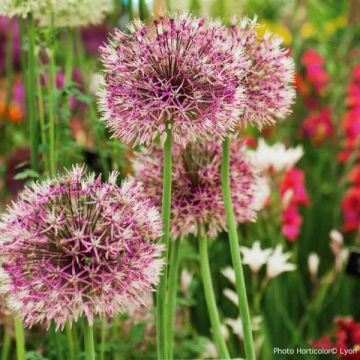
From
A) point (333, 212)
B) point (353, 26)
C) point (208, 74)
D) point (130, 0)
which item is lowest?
point (208, 74)

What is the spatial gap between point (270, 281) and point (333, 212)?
50cm

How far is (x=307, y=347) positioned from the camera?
4.70ft

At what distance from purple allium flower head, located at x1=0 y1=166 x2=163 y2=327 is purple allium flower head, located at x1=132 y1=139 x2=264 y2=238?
17 centimetres

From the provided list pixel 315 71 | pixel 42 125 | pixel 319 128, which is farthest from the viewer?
pixel 315 71

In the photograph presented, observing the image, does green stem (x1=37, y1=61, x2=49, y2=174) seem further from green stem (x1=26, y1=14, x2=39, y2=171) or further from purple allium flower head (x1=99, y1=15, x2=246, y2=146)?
purple allium flower head (x1=99, y1=15, x2=246, y2=146)

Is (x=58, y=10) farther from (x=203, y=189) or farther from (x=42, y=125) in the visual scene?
(x=203, y=189)

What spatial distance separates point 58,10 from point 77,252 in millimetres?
485

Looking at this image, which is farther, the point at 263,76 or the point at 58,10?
the point at 58,10

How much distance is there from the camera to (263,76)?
839 millimetres

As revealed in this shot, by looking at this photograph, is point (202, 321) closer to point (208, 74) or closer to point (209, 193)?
point (209, 193)

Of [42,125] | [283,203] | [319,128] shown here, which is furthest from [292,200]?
[42,125]

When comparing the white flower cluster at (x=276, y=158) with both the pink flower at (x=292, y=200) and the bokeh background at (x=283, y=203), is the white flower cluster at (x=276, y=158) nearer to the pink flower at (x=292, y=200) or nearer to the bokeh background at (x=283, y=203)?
the bokeh background at (x=283, y=203)

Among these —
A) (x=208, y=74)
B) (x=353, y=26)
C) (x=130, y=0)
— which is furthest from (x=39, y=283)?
(x=353, y=26)

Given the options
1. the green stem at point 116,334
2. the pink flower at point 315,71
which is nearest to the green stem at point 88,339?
the green stem at point 116,334
